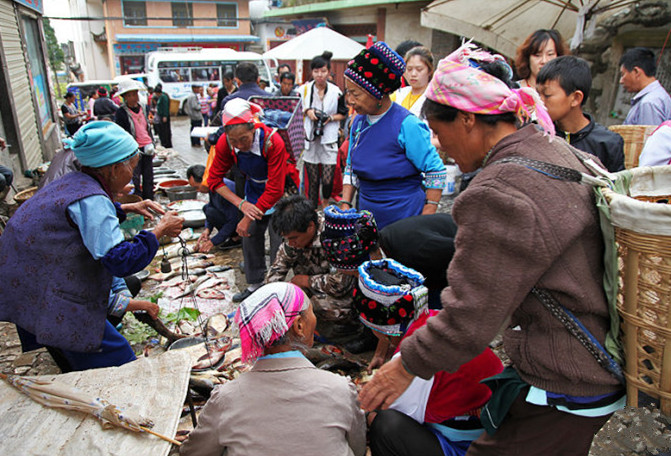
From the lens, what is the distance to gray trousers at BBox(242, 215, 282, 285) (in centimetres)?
424

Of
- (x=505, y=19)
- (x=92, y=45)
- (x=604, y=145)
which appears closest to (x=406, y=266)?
(x=604, y=145)

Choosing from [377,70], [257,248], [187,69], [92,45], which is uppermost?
[92,45]

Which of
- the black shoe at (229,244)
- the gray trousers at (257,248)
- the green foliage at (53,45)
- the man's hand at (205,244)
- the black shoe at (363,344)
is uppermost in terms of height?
the green foliage at (53,45)

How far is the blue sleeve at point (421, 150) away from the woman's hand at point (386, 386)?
72.0 inches

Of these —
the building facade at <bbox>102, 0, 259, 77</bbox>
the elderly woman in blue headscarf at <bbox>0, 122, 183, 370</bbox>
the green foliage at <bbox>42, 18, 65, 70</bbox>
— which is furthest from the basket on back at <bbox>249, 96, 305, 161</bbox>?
the green foliage at <bbox>42, 18, 65, 70</bbox>

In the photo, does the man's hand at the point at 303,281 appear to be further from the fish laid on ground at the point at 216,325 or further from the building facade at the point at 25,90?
the building facade at the point at 25,90

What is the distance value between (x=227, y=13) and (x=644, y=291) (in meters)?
39.5

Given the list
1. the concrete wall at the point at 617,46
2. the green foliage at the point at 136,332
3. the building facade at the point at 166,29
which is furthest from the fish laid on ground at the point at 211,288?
the building facade at the point at 166,29

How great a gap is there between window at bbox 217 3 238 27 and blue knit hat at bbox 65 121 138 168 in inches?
1420

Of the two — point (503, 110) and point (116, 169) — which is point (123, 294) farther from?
point (503, 110)

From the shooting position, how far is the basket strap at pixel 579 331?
1327 mm

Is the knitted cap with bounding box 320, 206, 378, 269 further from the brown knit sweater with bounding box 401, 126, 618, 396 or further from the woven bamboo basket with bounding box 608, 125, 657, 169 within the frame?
the woven bamboo basket with bounding box 608, 125, 657, 169

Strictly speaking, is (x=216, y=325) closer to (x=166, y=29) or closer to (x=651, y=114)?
(x=651, y=114)

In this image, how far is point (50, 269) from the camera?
2.26m
